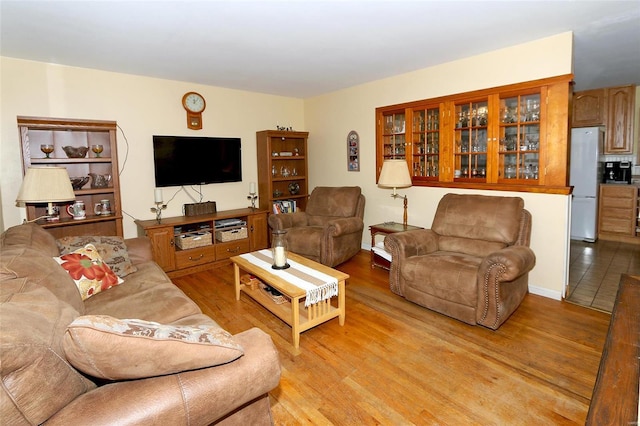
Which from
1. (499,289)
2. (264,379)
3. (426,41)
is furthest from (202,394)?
(426,41)

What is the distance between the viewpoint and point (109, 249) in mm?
2756

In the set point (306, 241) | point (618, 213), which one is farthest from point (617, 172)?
point (306, 241)

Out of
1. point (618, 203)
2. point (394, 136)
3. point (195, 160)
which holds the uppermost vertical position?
point (394, 136)

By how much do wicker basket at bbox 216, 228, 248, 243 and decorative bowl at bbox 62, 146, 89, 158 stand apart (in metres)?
1.68

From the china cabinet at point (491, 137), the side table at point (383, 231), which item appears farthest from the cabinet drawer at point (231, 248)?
the china cabinet at point (491, 137)

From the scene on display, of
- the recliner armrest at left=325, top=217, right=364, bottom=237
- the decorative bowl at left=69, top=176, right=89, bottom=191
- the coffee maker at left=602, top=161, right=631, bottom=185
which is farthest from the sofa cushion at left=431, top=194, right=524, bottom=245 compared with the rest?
the decorative bowl at left=69, top=176, right=89, bottom=191

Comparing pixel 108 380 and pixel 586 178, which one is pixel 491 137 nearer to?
pixel 586 178

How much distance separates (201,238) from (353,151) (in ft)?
7.92

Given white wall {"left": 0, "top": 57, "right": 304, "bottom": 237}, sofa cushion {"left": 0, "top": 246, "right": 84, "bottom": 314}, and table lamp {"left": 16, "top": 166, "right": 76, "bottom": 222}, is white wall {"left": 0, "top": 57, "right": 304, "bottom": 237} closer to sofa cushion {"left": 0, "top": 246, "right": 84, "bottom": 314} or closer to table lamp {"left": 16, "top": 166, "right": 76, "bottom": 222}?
table lamp {"left": 16, "top": 166, "right": 76, "bottom": 222}

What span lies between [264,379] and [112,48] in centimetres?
331

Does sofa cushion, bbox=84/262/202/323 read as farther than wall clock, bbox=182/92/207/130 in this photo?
No

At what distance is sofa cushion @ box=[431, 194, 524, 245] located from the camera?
3174 mm

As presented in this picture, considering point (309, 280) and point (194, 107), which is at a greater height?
point (194, 107)

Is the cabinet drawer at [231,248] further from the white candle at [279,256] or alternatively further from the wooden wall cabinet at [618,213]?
the wooden wall cabinet at [618,213]
